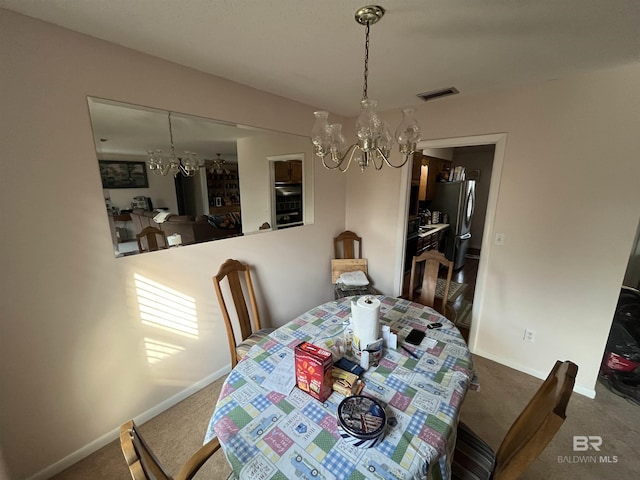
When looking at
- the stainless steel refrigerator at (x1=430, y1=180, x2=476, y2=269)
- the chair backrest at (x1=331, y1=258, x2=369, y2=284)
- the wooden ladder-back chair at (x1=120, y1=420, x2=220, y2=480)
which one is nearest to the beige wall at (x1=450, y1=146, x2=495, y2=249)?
the stainless steel refrigerator at (x1=430, y1=180, x2=476, y2=269)

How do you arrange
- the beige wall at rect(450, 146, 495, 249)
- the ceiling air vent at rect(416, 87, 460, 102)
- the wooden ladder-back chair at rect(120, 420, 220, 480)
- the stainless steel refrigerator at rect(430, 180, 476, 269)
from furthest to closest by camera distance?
the beige wall at rect(450, 146, 495, 249) → the stainless steel refrigerator at rect(430, 180, 476, 269) → the ceiling air vent at rect(416, 87, 460, 102) → the wooden ladder-back chair at rect(120, 420, 220, 480)

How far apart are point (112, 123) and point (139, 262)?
2.77 ft

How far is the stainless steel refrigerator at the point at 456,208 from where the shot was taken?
14.5ft

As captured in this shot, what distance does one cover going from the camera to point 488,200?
7.34 feet

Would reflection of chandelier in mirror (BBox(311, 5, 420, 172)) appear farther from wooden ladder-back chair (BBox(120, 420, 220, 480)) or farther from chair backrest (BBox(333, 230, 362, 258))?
chair backrest (BBox(333, 230, 362, 258))

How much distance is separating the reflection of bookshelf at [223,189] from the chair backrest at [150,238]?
1.32ft

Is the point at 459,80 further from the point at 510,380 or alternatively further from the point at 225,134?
the point at 510,380

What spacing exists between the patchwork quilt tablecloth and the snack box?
0.10 feet

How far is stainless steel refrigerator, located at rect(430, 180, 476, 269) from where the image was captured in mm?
4410

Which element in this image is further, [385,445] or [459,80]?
[459,80]

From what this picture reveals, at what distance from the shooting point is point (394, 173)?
2.87 metres

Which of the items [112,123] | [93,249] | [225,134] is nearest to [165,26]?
[112,123]

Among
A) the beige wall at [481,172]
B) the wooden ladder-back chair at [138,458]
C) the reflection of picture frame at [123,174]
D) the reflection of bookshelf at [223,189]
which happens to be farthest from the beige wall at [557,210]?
the beige wall at [481,172]

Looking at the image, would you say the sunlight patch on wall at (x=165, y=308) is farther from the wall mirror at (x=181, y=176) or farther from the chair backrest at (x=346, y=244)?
the chair backrest at (x=346, y=244)
